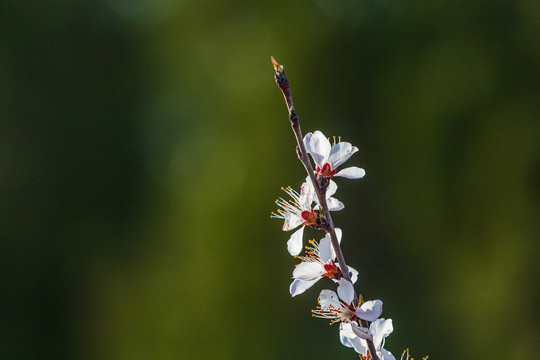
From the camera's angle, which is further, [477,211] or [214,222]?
[214,222]

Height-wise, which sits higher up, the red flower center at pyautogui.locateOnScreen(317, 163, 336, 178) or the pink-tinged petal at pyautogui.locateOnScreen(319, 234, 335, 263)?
the red flower center at pyautogui.locateOnScreen(317, 163, 336, 178)

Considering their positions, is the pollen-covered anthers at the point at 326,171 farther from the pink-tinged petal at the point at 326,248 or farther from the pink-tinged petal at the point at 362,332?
the pink-tinged petal at the point at 362,332

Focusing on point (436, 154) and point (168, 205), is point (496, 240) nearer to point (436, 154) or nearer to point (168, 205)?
point (436, 154)

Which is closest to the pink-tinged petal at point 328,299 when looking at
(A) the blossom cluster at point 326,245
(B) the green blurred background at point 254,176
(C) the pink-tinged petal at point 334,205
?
(A) the blossom cluster at point 326,245

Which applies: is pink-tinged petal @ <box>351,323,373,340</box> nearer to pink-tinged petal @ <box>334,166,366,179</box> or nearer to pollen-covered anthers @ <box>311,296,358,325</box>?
pollen-covered anthers @ <box>311,296,358,325</box>

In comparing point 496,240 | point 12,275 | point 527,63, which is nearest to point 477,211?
point 496,240

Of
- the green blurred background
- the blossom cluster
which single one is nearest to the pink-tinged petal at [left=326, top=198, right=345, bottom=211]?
the blossom cluster
